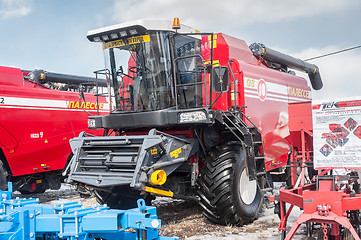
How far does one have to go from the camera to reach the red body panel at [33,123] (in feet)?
24.9

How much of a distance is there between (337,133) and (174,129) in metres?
2.46

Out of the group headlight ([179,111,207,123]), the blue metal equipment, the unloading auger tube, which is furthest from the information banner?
the unloading auger tube

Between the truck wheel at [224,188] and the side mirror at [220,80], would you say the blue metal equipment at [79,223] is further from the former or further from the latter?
the side mirror at [220,80]

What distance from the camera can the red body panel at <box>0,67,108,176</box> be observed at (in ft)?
A: 24.9

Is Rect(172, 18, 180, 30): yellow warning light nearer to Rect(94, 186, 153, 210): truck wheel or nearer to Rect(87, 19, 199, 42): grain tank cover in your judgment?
Rect(87, 19, 199, 42): grain tank cover

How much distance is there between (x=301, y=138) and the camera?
5500 mm

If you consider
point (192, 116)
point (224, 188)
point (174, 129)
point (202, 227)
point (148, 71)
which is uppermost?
point (148, 71)

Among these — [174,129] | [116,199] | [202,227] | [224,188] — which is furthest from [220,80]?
[116,199]

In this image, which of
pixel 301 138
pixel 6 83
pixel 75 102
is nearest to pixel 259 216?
pixel 301 138

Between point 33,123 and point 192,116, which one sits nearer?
point 192,116

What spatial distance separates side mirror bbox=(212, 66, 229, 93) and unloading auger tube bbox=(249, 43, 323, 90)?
2464 millimetres

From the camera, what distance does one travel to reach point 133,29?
213 inches

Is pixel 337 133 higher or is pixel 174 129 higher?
pixel 174 129

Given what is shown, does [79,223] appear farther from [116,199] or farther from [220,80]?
[116,199]
